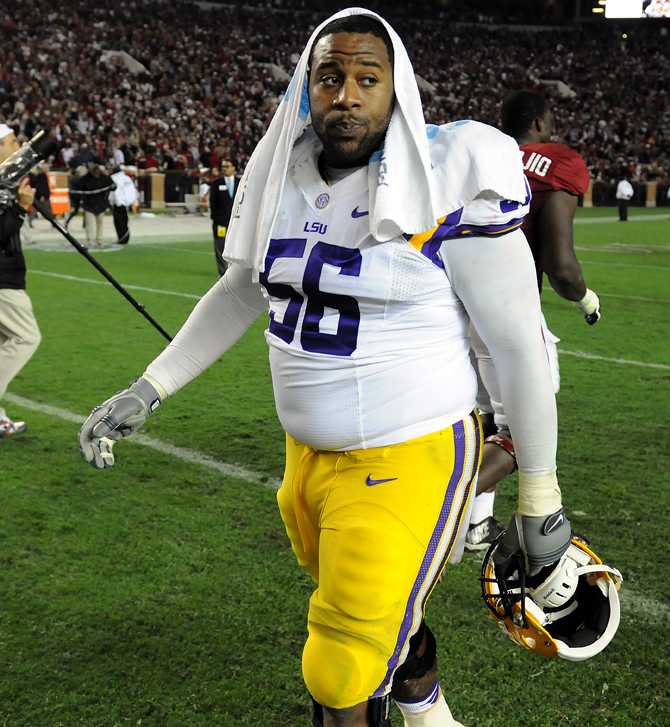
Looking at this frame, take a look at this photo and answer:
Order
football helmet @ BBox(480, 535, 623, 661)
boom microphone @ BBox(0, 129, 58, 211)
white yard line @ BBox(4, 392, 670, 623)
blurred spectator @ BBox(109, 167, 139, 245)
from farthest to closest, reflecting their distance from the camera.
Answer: blurred spectator @ BBox(109, 167, 139, 245) → boom microphone @ BBox(0, 129, 58, 211) → white yard line @ BBox(4, 392, 670, 623) → football helmet @ BBox(480, 535, 623, 661)

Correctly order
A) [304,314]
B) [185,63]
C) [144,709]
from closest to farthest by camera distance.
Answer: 1. [304,314]
2. [144,709]
3. [185,63]

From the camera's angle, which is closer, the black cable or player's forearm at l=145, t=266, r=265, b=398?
player's forearm at l=145, t=266, r=265, b=398

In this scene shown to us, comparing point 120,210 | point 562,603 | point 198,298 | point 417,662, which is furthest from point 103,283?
point 562,603

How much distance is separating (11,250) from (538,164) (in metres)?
3.10

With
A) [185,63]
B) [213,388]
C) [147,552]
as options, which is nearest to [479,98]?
[185,63]

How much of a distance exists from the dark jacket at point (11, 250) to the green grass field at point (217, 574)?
925 mm

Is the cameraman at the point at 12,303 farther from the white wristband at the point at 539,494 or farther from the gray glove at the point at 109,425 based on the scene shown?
the white wristband at the point at 539,494

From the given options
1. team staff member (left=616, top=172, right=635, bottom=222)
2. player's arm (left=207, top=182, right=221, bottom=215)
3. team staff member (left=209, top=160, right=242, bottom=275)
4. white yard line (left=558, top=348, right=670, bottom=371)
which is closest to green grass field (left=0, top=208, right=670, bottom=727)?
white yard line (left=558, top=348, right=670, bottom=371)

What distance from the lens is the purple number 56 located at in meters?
2.04

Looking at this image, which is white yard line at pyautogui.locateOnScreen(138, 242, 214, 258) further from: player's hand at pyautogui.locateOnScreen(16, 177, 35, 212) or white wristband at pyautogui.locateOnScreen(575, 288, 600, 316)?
white wristband at pyautogui.locateOnScreen(575, 288, 600, 316)

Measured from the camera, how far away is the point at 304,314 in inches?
83.7

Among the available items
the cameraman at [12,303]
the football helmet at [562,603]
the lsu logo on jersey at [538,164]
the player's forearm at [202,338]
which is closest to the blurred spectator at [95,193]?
the cameraman at [12,303]

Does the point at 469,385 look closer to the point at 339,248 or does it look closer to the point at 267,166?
the point at 339,248

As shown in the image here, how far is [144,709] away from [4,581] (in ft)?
3.70
